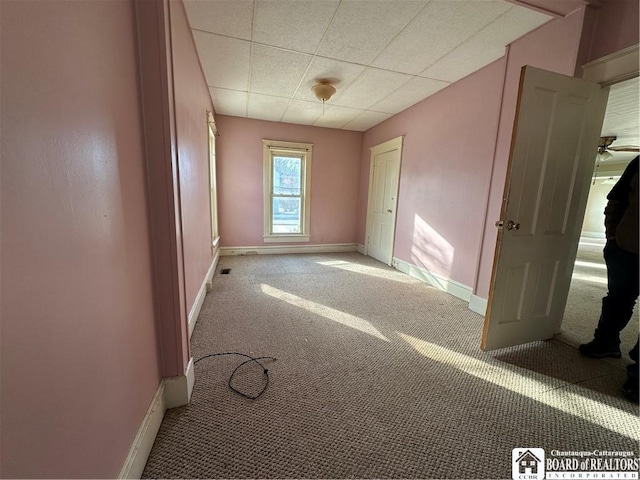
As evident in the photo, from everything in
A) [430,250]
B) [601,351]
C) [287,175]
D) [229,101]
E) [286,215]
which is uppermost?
[229,101]

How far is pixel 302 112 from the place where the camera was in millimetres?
4012

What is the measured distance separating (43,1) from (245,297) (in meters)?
2.49

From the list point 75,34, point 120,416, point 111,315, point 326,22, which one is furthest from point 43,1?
point 326,22

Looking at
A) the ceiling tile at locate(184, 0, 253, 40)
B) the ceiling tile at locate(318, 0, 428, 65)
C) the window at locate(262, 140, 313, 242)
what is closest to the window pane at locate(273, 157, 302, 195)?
the window at locate(262, 140, 313, 242)

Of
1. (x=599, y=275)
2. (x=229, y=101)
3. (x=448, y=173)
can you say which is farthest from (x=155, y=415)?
(x=599, y=275)

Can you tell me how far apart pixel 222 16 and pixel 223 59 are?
0.61 m

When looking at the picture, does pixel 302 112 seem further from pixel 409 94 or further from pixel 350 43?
pixel 350 43

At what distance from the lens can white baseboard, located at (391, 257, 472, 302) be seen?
9.32 ft

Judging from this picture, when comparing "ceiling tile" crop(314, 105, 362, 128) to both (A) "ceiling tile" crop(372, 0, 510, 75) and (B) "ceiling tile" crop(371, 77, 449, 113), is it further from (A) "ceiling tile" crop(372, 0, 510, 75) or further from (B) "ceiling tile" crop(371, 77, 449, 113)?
(A) "ceiling tile" crop(372, 0, 510, 75)

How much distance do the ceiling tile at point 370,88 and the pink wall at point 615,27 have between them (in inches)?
57.0

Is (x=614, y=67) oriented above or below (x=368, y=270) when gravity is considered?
above

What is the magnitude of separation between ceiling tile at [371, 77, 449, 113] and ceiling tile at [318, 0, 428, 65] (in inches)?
31.3

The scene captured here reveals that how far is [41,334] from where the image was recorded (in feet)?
1.87

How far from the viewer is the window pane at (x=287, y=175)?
473cm
